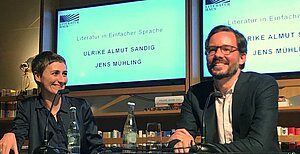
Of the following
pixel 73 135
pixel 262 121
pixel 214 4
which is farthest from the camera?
pixel 214 4

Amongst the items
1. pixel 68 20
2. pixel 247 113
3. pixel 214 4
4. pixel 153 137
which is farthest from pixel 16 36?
pixel 247 113

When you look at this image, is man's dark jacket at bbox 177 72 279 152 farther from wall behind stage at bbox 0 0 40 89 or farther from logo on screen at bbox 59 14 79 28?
wall behind stage at bbox 0 0 40 89

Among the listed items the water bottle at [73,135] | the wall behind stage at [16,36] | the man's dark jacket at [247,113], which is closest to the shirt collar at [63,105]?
the water bottle at [73,135]

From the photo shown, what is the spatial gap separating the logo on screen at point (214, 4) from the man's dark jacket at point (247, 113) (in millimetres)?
1163

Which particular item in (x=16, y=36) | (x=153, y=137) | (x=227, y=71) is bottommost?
(x=153, y=137)

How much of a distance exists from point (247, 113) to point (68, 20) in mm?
2167

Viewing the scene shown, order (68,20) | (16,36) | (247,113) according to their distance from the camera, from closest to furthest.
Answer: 1. (247,113)
2. (68,20)
3. (16,36)

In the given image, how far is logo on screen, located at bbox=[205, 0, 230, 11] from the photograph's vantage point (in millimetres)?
3520

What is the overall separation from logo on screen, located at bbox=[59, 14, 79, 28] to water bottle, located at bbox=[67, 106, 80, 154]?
1394mm

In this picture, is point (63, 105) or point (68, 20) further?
point (68, 20)

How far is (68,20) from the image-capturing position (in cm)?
404

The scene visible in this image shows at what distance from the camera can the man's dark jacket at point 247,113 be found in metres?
2.12

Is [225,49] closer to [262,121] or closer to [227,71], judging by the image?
[227,71]

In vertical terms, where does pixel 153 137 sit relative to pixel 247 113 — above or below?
below
